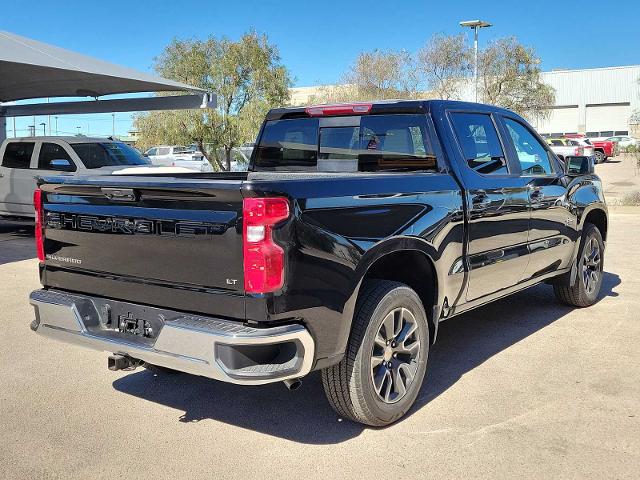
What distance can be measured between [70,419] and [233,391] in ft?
3.48

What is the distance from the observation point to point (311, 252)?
3.27 meters

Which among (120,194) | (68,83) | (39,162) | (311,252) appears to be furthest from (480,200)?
(68,83)

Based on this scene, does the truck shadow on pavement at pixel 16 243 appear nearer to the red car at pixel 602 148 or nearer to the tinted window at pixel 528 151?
the tinted window at pixel 528 151

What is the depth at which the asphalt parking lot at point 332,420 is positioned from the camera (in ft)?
11.3

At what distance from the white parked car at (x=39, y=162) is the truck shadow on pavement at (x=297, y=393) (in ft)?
28.6

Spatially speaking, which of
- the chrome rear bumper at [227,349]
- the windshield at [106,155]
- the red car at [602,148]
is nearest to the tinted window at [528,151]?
the chrome rear bumper at [227,349]

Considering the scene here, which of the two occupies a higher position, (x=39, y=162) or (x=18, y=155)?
(x=18, y=155)

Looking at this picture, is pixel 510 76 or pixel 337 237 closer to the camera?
pixel 337 237

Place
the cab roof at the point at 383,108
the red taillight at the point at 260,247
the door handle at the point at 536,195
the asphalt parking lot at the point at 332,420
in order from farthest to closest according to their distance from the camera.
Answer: the door handle at the point at 536,195, the cab roof at the point at 383,108, the asphalt parking lot at the point at 332,420, the red taillight at the point at 260,247

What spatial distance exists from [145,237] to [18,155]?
11.0 metres

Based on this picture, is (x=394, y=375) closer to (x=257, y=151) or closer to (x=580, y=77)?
(x=257, y=151)

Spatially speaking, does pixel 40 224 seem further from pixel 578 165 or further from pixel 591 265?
pixel 591 265

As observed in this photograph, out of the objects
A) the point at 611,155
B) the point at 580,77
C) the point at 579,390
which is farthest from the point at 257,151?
the point at 580,77

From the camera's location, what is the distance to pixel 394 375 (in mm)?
3963
